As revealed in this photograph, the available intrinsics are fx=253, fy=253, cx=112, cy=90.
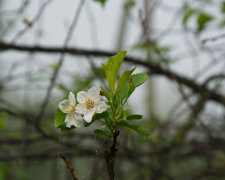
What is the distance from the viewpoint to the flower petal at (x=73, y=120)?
0.59 metres

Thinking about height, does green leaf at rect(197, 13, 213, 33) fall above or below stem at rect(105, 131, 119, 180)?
above

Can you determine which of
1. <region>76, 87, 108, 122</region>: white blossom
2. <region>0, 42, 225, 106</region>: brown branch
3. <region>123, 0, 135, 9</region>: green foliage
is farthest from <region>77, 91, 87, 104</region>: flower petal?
<region>123, 0, 135, 9</region>: green foliage

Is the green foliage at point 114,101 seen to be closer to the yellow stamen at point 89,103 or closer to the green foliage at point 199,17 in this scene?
the yellow stamen at point 89,103

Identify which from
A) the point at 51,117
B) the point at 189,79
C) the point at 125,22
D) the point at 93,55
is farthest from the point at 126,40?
the point at 93,55

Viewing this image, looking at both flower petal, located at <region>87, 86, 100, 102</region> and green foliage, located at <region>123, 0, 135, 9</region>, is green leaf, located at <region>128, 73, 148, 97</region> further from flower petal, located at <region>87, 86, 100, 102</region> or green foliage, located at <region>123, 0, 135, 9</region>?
green foliage, located at <region>123, 0, 135, 9</region>

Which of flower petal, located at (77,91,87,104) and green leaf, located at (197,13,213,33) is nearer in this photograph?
flower petal, located at (77,91,87,104)

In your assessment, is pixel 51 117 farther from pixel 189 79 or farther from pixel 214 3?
pixel 214 3

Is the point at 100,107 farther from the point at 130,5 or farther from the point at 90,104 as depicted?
the point at 130,5

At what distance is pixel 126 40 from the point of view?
17.2ft

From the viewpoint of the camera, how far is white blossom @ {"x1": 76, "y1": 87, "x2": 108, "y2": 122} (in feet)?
1.86

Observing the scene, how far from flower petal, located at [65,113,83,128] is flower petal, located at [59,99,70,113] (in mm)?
18

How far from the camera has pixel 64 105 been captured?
618 millimetres

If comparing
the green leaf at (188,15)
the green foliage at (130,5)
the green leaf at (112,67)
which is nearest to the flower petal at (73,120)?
the green leaf at (112,67)

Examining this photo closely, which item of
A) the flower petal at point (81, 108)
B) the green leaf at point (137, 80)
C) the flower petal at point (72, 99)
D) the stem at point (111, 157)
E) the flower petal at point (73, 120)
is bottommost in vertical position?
the stem at point (111, 157)
